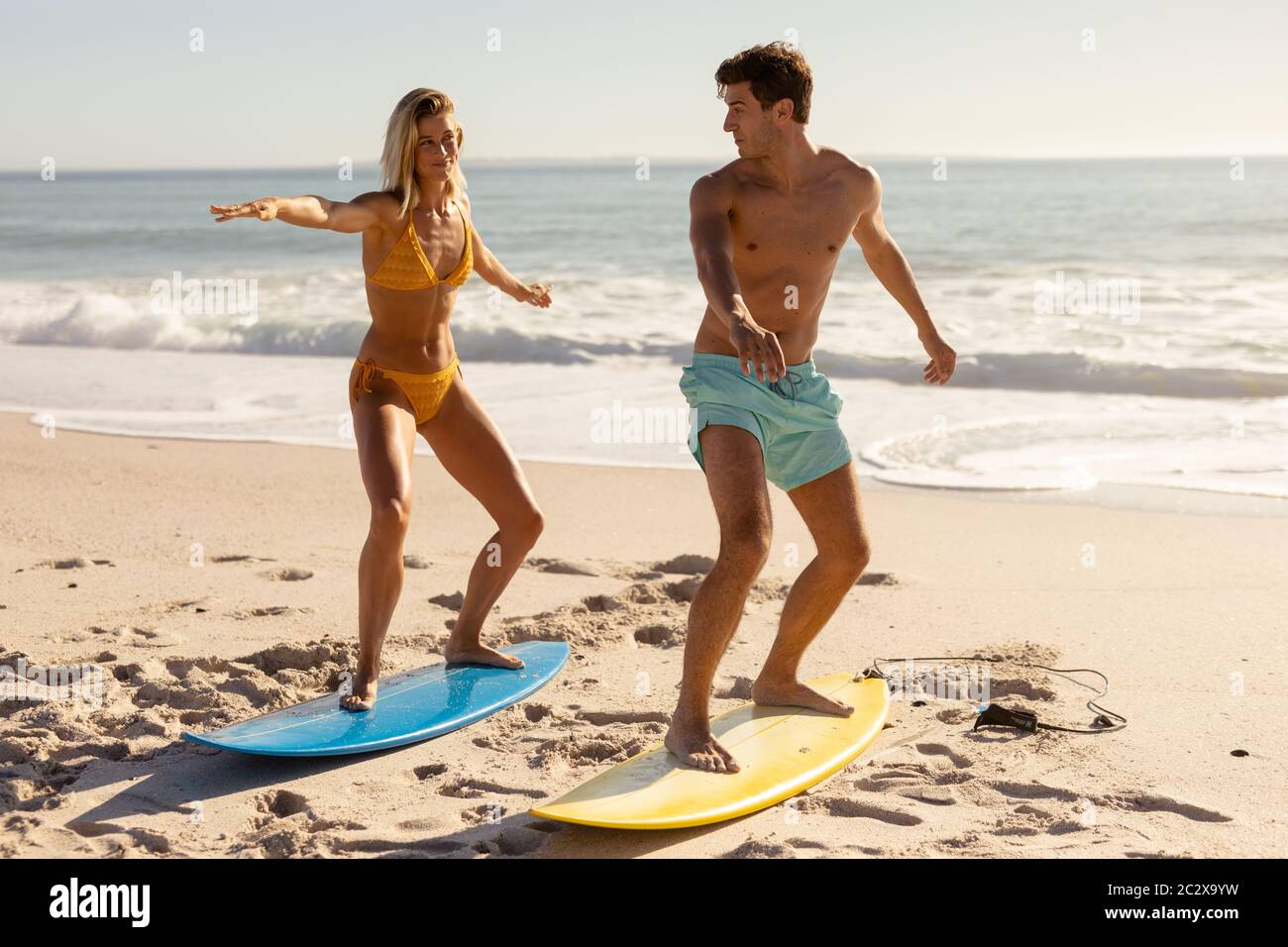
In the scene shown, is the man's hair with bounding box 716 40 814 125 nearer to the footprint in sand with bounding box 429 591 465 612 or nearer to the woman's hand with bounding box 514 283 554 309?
the woman's hand with bounding box 514 283 554 309

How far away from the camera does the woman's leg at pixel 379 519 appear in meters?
4.31

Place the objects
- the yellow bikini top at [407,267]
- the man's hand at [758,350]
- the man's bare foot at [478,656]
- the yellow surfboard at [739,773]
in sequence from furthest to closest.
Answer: the man's bare foot at [478,656] < the yellow bikini top at [407,267] < the yellow surfboard at [739,773] < the man's hand at [758,350]

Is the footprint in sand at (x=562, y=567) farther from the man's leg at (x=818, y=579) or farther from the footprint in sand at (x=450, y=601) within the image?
the man's leg at (x=818, y=579)

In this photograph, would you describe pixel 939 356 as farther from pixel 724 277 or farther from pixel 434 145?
pixel 434 145

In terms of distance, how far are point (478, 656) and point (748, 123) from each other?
7.35 ft

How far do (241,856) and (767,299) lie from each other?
2.27 metres

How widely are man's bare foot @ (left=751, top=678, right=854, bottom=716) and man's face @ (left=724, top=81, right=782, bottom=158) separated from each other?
1.80 metres

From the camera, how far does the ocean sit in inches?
364

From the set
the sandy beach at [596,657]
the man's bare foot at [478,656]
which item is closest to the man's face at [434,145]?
the man's bare foot at [478,656]

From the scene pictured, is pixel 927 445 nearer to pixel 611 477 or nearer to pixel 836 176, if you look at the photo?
pixel 611 477

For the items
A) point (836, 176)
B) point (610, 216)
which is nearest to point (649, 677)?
point (836, 176)

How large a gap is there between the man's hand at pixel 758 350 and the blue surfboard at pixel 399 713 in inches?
68.6

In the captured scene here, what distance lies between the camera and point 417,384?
469cm
